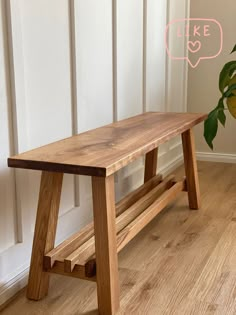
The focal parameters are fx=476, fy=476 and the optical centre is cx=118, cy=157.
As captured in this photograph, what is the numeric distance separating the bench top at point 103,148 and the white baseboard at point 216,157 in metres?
1.31

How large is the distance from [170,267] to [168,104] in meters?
1.45

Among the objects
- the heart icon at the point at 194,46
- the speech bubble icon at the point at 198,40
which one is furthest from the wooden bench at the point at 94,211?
the heart icon at the point at 194,46

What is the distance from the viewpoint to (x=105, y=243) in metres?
1.41

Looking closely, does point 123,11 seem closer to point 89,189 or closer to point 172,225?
point 89,189

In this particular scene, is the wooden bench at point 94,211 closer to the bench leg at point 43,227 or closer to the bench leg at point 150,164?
the bench leg at point 43,227

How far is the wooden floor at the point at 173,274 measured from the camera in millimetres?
1516

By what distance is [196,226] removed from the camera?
218 cm

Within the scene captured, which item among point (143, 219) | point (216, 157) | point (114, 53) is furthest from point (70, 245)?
Result: point (216, 157)

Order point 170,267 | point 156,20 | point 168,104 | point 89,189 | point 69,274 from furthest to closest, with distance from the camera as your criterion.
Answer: point 168,104 < point 156,20 < point 89,189 < point 170,267 < point 69,274

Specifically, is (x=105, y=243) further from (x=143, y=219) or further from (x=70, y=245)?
(x=143, y=219)

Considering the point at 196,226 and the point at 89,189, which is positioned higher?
the point at 89,189

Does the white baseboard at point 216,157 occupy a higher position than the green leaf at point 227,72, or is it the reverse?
the green leaf at point 227,72

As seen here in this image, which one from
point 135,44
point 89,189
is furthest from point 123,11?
point 89,189

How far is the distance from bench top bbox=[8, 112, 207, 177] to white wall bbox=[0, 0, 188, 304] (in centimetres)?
14
